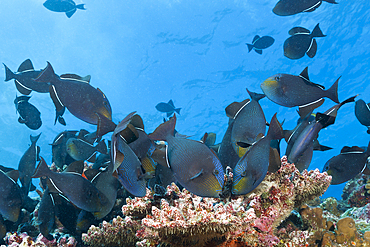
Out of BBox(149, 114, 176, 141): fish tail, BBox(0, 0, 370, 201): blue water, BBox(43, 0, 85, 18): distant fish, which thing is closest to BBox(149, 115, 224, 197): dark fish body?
BBox(149, 114, 176, 141): fish tail

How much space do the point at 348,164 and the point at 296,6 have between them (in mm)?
2593

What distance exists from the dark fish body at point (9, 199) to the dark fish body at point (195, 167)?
2075mm

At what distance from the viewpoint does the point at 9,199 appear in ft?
7.73

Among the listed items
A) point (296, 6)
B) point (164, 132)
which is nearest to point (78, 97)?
point (164, 132)

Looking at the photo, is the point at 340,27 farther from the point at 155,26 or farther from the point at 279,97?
the point at 279,97

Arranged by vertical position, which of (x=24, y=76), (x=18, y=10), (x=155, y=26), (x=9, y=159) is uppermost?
(x=155, y=26)

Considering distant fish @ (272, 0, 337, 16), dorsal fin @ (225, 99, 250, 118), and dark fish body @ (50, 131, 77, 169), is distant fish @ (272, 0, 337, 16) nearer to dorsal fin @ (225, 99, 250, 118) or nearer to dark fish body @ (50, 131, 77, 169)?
dorsal fin @ (225, 99, 250, 118)

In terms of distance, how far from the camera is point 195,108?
30906 millimetres

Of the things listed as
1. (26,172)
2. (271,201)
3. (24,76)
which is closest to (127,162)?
(271,201)

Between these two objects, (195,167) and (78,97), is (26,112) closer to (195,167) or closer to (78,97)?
(78,97)

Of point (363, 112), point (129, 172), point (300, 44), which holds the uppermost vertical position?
point (300, 44)

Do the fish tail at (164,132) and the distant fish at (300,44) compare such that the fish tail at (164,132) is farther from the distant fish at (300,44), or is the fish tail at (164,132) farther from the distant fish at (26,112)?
the distant fish at (26,112)

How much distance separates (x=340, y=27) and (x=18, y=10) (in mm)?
34236

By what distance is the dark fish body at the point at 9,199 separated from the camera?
231 centimetres
